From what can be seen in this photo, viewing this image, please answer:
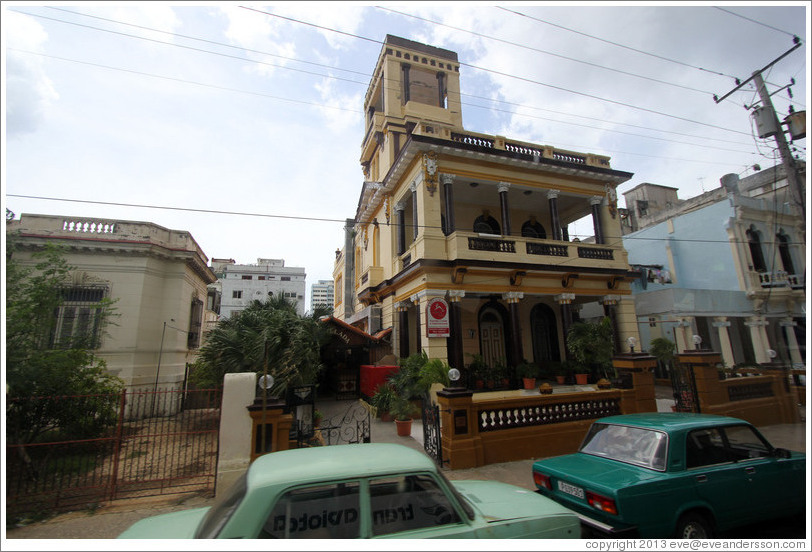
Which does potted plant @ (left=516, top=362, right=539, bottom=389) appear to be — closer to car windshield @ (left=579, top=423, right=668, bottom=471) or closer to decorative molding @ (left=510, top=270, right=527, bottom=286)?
decorative molding @ (left=510, top=270, right=527, bottom=286)

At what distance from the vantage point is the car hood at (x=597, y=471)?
3.78m

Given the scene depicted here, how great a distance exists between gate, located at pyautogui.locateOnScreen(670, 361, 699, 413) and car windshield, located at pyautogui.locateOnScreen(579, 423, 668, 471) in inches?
287

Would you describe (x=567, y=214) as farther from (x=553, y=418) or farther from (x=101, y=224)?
(x=101, y=224)

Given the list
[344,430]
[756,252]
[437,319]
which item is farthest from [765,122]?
[756,252]

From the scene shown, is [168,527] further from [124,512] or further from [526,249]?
[526,249]

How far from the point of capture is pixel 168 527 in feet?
9.56

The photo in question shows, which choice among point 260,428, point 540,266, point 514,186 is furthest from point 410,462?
point 514,186

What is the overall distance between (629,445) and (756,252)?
20.5m

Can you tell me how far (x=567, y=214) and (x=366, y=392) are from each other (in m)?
13.9

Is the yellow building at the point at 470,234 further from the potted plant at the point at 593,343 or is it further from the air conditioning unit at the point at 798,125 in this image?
the air conditioning unit at the point at 798,125

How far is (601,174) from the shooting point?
1552cm

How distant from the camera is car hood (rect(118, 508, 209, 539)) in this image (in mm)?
2750

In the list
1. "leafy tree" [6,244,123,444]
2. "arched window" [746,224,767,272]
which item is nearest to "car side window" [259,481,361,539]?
"leafy tree" [6,244,123,444]

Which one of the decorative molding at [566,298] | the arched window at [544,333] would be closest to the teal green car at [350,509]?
the decorative molding at [566,298]
